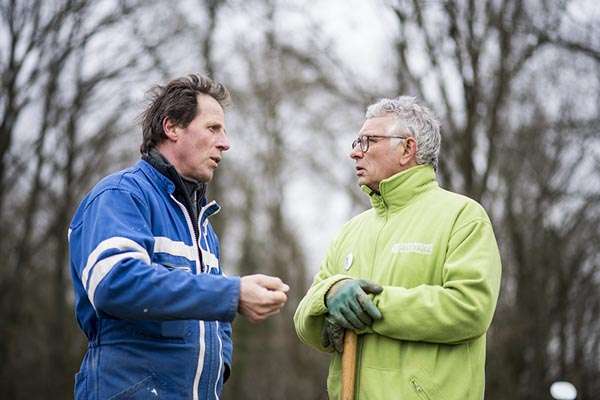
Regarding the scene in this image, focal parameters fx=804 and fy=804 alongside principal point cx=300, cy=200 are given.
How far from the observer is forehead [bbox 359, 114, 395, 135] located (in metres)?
3.97

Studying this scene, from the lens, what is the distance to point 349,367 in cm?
358

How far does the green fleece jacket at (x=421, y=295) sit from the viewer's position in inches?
134

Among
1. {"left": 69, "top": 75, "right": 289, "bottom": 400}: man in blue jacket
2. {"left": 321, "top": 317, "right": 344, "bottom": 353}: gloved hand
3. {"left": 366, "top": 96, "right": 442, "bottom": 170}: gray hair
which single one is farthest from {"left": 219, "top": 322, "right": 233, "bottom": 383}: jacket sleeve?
{"left": 366, "top": 96, "right": 442, "bottom": 170}: gray hair

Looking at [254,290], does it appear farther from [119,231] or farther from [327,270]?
[327,270]

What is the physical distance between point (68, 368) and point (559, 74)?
10286mm

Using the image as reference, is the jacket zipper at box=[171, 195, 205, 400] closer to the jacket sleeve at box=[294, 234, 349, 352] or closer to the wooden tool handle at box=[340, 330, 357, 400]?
the jacket sleeve at box=[294, 234, 349, 352]

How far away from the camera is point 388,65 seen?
38.8 ft

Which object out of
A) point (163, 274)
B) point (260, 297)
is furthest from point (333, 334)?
point (163, 274)

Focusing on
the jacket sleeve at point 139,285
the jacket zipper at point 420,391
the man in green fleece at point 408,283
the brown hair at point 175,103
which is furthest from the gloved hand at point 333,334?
the brown hair at point 175,103

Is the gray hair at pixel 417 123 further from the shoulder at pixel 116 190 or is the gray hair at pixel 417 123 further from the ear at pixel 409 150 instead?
the shoulder at pixel 116 190

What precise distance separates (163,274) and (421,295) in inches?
43.2

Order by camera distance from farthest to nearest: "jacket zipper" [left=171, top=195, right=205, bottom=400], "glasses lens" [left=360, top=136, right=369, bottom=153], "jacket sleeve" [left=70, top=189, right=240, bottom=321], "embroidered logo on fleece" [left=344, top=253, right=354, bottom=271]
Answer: "glasses lens" [left=360, top=136, right=369, bottom=153], "embroidered logo on fleece" [left=344, top=253, right=354, bottom=271], "jacket zipper" [left=171, top=195, right=205, bottom=400], "jacket sleeve" [left=70, top=189, right=240, bottom=321]

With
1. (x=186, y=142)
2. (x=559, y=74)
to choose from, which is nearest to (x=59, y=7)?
(x=559, y=74)

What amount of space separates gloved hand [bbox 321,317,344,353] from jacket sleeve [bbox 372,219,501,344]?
21 cm
